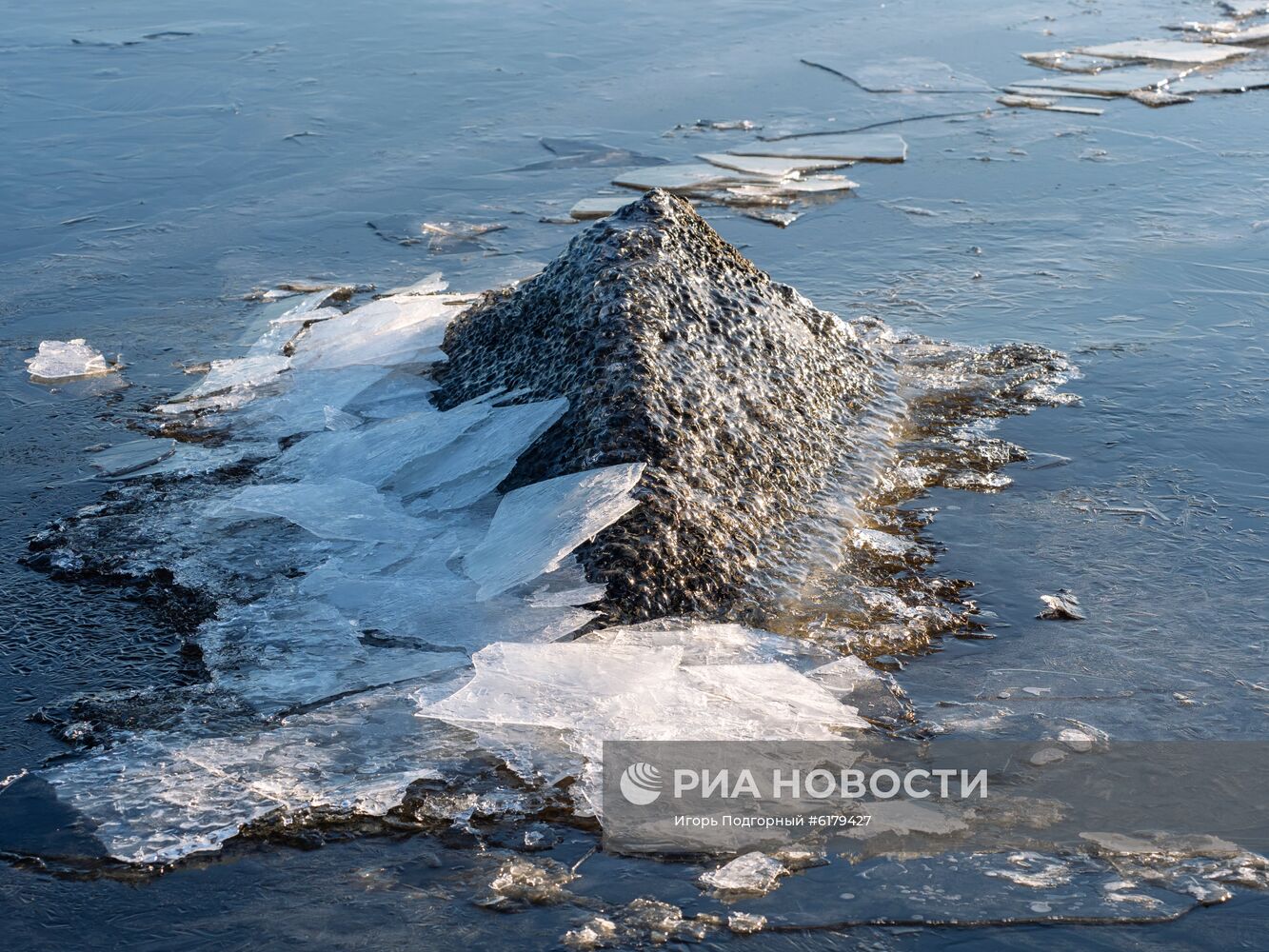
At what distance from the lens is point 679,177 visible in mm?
7500

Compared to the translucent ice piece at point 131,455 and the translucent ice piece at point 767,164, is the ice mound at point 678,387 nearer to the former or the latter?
the translucent ice piece at point 131,455

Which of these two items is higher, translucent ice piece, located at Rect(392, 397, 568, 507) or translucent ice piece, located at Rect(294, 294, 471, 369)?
translucent ice piece, located at Rect(294, 294, 471, 369)

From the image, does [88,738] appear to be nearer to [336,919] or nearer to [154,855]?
[154,855]

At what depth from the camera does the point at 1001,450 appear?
455 centimetres

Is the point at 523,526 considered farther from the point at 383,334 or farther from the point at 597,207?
the point at 597,207

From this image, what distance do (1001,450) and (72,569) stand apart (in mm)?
3099

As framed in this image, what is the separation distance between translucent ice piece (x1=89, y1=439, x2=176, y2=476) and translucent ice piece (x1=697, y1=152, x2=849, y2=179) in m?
4.20

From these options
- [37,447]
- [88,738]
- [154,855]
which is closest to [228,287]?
[37,447]

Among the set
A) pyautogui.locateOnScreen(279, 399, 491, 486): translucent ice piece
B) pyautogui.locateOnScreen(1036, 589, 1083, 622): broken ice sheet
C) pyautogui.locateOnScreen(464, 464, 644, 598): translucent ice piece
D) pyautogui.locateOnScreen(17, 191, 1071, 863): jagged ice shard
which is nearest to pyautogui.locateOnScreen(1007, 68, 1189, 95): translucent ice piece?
pyautogui.locateOnScreen(17, 191, 1071, 863): jagged ice shard

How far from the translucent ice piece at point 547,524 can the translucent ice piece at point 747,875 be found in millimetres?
1020

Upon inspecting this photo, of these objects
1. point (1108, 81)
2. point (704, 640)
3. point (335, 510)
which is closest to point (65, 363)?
point (335, 510)

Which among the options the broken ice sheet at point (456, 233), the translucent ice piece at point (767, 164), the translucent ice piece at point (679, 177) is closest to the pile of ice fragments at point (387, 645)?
the broken ice sheet at point (456, 233)

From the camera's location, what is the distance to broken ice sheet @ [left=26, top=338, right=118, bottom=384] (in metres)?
5.21

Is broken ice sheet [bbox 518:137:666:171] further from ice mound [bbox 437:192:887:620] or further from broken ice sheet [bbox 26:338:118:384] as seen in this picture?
broken ice sheet [bbox 26:338:118:384]
